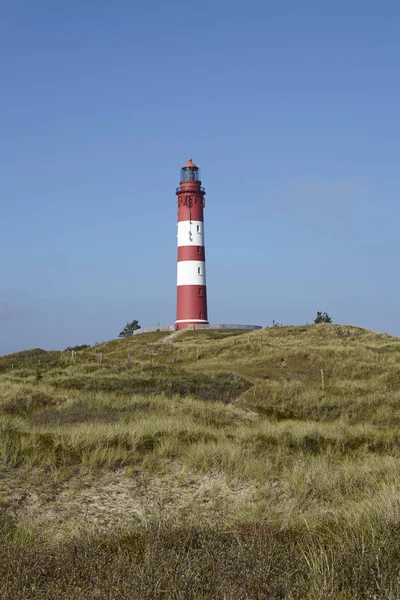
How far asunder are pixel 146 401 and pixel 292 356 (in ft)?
60.9

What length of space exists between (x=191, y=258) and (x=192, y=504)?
56428mm

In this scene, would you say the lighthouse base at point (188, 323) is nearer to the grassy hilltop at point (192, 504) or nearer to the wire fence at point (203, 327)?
the wire fence at point (203, 327)

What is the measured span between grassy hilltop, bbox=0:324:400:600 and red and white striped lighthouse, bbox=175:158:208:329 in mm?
41427

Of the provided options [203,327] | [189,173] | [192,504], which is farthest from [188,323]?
[192,504]

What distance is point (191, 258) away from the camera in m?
65.2

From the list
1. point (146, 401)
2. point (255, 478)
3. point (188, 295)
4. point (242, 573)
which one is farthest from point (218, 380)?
point (188, 295)

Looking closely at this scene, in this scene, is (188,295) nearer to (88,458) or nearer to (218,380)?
(218,380)

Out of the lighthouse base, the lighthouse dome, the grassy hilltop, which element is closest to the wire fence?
the lighthouse base

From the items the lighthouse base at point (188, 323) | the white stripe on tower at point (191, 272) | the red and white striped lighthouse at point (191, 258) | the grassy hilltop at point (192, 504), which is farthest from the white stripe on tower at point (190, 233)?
the grassy hilltop at point (192, 504)

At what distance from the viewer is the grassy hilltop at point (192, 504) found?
5.06 m

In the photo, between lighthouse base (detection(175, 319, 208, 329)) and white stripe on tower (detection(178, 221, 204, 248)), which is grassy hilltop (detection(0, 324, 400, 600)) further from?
white stripe on tower (detection(178, 221, 204, 248))

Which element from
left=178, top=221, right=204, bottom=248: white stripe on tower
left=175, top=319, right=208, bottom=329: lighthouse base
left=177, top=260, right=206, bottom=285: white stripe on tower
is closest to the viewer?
left=177, top=260, right=206, bottom=285: white stripe on tower

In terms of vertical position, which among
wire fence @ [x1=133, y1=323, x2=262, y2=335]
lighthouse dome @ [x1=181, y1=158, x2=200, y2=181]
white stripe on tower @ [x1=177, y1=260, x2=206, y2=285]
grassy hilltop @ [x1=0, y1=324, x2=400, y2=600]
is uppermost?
lighthouse dome @ [x1=181, y1=158, x2=200, y2=181]

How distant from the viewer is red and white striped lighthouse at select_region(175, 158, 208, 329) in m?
65.2
